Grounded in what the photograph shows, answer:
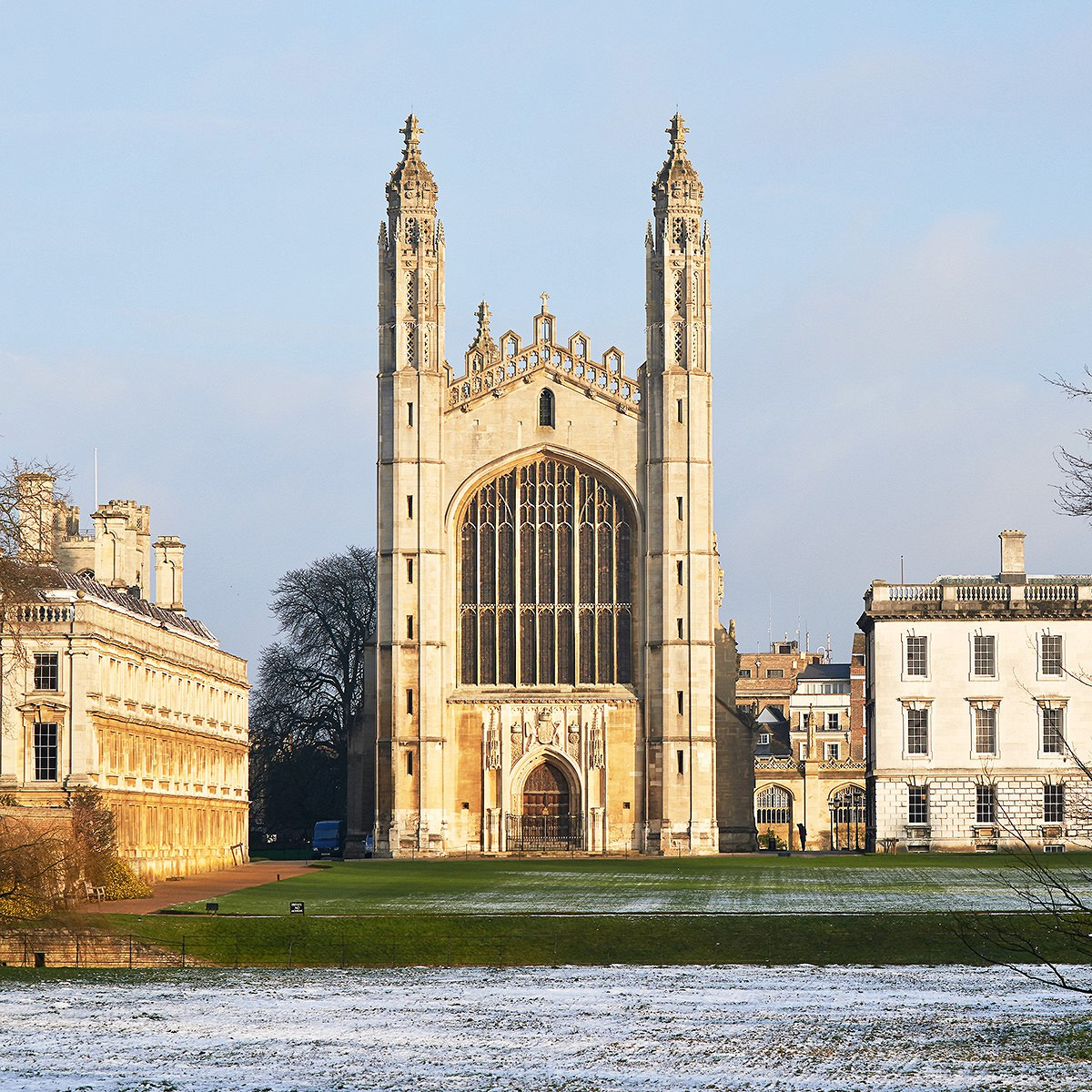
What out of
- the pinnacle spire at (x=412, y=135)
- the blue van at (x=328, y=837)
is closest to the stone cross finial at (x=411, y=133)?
the pinnacle spire at (x=412, y=135)

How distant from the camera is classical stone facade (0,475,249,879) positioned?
52781 mm

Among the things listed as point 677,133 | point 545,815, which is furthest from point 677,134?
point 545,815

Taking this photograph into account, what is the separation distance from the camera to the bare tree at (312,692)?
92438mm

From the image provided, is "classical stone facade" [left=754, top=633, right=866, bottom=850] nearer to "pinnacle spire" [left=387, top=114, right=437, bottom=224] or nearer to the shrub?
"pinnacle spire" [left=387, top=114, right=437, bottom=224]

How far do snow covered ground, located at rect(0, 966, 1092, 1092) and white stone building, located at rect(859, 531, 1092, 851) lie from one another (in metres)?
38.8

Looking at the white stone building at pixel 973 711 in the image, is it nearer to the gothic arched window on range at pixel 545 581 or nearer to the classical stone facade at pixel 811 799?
the gothic arched window on range at pixel 545 581

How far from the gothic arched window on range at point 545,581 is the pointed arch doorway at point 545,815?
3.42 m

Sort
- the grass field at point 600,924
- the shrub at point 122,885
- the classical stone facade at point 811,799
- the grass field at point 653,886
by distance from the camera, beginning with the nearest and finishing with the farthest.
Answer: the grass field at point 600,924, the grass field at point 653,886, the shrub at point 122,885, the classical stone facade at point 811,799

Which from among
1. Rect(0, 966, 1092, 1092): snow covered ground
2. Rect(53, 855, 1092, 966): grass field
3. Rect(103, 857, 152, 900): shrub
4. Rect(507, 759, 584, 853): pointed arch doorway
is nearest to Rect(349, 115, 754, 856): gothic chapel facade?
Rect(507, 759, 584, 853): pointed arch doorway

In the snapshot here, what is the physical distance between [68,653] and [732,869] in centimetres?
2060

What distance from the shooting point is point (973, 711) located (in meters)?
73.4

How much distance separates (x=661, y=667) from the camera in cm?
7356

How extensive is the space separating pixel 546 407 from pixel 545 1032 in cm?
5044

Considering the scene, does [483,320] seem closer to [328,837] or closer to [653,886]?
[328,837]
